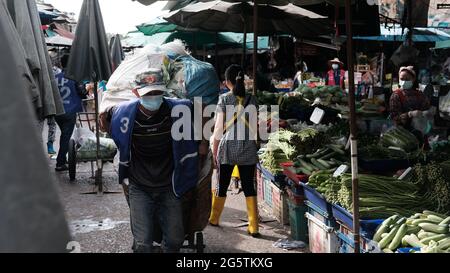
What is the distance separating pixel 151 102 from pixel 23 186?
383 centimetres

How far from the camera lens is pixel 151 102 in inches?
181

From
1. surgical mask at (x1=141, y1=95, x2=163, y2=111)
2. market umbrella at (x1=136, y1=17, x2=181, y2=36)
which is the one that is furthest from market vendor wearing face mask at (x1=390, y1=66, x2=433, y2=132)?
market umbrella at (x1=136, y1=17, x2=181, y2=36)

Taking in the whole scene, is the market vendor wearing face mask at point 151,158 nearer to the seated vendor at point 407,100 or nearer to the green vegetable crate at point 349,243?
the green vegetable crate at point 349,243

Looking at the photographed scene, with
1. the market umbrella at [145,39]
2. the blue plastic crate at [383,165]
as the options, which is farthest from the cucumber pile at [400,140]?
the market umbrella at [145,39]

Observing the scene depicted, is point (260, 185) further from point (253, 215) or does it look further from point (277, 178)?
point (253, 215)

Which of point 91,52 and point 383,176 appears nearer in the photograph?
point 383,176

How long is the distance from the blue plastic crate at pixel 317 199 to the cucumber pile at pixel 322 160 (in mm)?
247

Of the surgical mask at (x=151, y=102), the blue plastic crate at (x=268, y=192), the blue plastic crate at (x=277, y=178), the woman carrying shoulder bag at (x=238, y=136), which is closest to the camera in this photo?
the surgical mask at (x=151, y=102)

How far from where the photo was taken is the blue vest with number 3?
447 cm

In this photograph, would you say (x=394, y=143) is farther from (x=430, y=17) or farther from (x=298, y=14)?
(x=430, y=17)

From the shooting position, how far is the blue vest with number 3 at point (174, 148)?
14.7 ft

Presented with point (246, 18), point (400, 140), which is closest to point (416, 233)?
Result: point (400, 140)

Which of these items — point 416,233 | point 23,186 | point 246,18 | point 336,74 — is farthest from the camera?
point 336,74
